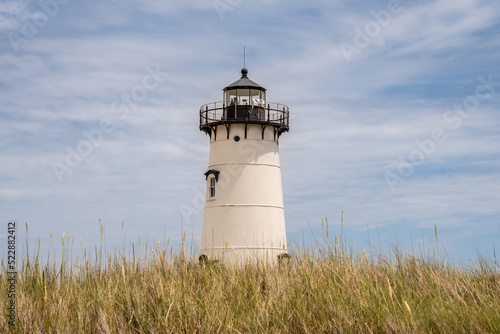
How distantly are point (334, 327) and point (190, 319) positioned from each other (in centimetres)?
168

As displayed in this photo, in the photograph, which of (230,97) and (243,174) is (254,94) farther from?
(243,174)

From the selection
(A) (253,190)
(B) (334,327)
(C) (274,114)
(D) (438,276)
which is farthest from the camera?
(C) (274,114)

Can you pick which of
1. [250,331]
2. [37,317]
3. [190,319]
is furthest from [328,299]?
[37,317]

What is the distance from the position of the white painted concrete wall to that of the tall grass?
12.3 meters

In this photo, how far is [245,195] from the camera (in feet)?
69.7

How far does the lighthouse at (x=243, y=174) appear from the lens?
20.9 meters

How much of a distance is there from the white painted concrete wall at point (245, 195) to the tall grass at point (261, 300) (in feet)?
40.3

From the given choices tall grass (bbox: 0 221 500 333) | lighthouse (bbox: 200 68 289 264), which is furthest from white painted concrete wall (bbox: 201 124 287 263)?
tall grass (bbox: 0 221 500 333)

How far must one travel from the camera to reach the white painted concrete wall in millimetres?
20812

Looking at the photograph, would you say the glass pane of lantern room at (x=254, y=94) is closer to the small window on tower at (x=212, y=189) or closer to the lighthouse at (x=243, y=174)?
the lighthouse at (x=243, y=174)

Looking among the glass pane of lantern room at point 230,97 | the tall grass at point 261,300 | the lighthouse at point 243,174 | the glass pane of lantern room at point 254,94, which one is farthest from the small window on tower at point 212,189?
the tall grass at point 261,300

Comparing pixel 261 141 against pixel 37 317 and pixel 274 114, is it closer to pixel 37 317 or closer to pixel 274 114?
pixel 274 114

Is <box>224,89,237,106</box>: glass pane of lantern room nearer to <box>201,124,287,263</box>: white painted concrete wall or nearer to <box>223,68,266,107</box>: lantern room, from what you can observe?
<box>223,68,266,107</box>: lantern room

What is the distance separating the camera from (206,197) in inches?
882
